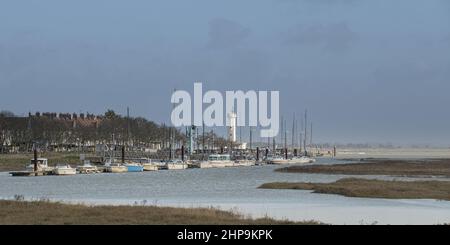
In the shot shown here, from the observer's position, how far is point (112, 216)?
33156 millimetres

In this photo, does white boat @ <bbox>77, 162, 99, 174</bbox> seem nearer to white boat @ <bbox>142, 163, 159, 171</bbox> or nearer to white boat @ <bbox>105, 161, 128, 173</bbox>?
white boat @ <bbox>105, 161, 128, 173</bbox>

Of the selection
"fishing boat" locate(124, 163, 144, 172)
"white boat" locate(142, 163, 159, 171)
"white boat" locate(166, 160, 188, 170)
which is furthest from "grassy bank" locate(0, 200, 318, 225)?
"white boat" locate(166, 160, 188, 170)

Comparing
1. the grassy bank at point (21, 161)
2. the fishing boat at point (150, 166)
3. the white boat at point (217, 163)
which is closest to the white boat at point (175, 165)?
the fishing boat at point (150, 166)

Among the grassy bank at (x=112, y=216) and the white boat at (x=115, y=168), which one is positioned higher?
the grassy bank at (x=112, y=216)

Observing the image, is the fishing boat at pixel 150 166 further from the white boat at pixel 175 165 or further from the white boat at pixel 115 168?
the white boat at pixel 115 168

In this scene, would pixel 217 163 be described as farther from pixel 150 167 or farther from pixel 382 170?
pixel 382 170

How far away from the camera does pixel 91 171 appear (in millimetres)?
131500

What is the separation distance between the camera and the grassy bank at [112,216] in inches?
1195

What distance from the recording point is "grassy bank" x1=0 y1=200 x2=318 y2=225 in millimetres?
30344

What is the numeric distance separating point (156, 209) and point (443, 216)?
48.7 ft

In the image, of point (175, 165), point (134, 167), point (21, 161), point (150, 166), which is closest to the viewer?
point (134, 167)

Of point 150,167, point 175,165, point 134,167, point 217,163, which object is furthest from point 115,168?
point 217,163
